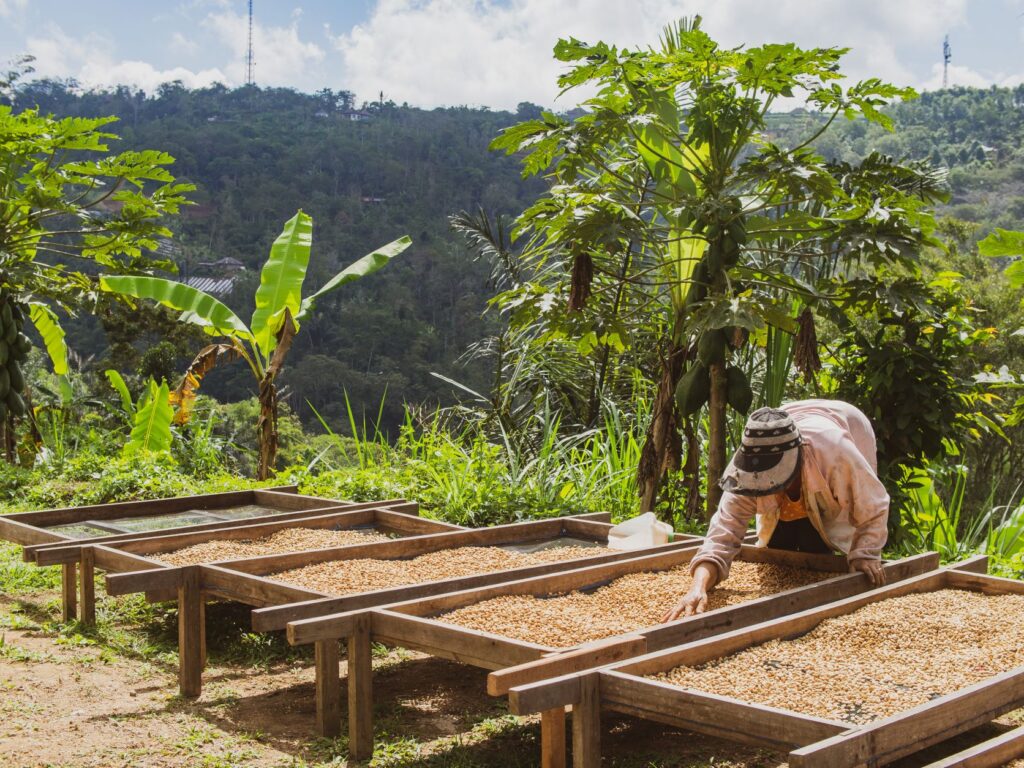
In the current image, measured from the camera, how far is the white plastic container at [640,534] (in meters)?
4.52

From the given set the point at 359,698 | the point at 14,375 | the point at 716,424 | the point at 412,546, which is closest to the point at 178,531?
the point at 412,546

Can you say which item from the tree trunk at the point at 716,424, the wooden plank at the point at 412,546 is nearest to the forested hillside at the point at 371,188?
the wooden plank at the point at 412,546

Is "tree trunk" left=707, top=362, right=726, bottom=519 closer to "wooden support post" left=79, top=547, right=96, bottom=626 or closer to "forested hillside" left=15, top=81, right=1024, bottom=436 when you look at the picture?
"wooden support post" left=79, top=547, right=96, bottom=626

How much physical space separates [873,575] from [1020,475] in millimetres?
Answer: 9750

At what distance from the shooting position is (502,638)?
2.82m

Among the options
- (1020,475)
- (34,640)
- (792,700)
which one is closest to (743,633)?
(792,700)

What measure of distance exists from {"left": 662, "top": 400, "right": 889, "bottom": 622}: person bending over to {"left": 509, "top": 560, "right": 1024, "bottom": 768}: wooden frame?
0.62 metres

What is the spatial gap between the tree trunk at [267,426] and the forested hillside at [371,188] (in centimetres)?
1281

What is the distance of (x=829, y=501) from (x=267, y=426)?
5256 mm

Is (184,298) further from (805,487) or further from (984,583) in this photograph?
(984,583)

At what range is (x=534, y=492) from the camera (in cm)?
602

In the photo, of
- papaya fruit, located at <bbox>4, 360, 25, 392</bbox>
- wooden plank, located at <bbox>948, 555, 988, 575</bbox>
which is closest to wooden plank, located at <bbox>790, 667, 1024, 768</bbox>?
wooden plank, located at <bbox>948, 555, 988, 575</bbox>

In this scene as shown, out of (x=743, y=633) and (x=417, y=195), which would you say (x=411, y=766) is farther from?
(x=417, y=195)

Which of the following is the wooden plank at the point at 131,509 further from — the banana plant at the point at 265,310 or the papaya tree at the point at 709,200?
the papaya tree at the point at 709,200
